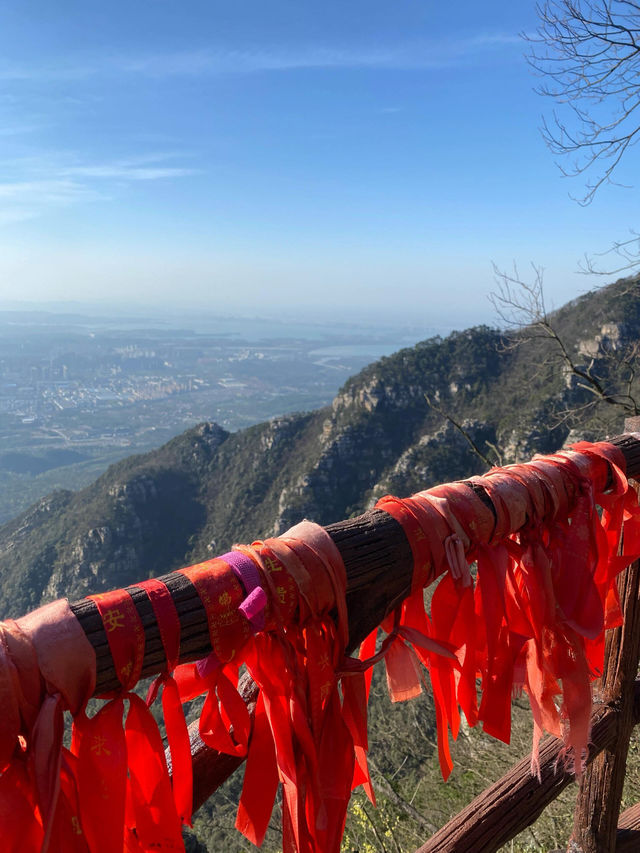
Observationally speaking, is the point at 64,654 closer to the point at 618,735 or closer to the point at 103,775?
the point at 103,775

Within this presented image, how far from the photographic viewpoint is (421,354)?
38.8m

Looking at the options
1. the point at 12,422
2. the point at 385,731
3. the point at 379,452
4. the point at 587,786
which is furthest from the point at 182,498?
the point at 12,422

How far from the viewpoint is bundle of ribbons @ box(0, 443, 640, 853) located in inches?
27.9

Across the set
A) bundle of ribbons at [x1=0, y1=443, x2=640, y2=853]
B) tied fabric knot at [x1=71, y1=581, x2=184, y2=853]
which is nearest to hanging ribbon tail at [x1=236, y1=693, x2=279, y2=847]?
bundle of ribbons at [x1=0, y1=443, x2=640, y2=853]

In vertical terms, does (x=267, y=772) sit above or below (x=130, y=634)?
below

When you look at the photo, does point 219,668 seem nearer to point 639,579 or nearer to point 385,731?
point 639,579

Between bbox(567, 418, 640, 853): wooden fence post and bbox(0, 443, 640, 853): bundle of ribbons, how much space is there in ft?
2.02

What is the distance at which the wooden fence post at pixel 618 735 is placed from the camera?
1.88 metres

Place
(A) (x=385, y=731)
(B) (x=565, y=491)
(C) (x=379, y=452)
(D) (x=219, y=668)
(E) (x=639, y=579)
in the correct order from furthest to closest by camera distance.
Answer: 1. (C) (x=379, y=452)
2. (A) (x=385, y=731)
3. (E) (x=639, y=579)
4. (B) (x=565, y=491)
5. (D) (x=219, y=668)

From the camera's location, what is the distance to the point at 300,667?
3.01 feet

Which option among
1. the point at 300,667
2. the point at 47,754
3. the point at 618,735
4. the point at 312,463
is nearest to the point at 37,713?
the point at 47,754

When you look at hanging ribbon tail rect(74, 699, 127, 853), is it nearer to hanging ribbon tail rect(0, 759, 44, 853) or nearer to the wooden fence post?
hanging ribbon tail rect(0, 759, 44, 853)

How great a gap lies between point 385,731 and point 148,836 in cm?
680

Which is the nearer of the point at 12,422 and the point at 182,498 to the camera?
the point at 182,498
